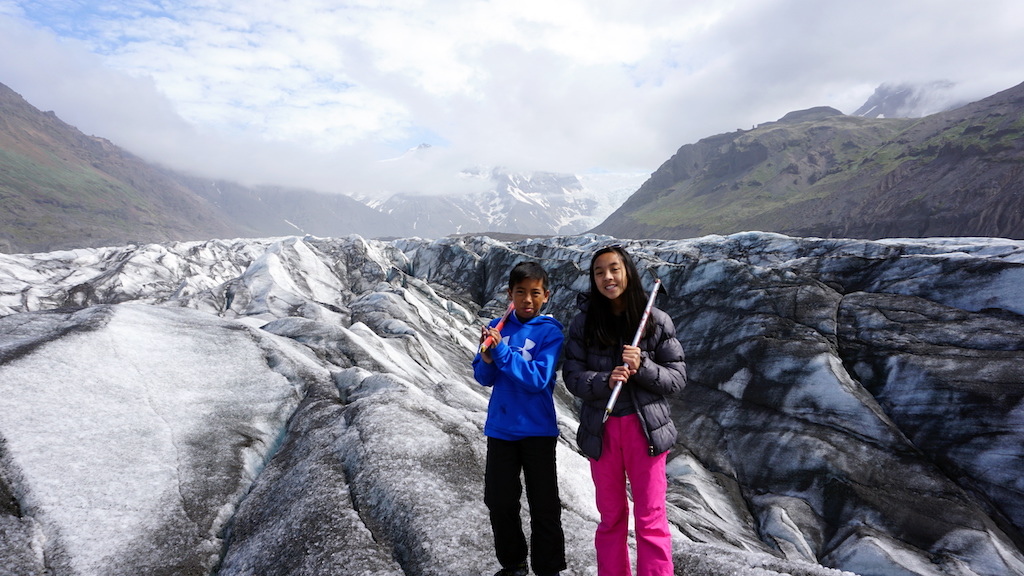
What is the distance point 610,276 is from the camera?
4812 mm

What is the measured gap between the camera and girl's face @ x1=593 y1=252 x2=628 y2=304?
4.82 meters

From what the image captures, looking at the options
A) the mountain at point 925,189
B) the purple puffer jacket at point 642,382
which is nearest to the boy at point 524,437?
the purple puffer jacket at point 642,382

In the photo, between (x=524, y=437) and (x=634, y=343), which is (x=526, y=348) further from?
(x=634, y=343)

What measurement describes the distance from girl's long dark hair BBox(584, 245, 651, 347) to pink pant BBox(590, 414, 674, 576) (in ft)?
2.89

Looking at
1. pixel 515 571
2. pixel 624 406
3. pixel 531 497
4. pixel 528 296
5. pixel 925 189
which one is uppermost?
pixel 925 189

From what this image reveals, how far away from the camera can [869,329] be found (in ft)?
83.2

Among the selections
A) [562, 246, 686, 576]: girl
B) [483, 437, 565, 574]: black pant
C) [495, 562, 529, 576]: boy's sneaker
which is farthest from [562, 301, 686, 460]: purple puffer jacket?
[495, 562, 529, 576]: boy's sneaker

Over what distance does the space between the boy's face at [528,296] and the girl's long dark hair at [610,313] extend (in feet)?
1.94

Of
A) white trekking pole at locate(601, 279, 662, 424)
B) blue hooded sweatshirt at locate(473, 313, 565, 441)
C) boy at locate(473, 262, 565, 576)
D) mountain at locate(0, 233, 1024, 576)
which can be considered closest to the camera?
white trekking pole at locate(601, 279, 662, 424)

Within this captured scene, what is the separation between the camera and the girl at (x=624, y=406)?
4.59 m

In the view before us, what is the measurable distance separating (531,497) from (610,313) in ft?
7.46

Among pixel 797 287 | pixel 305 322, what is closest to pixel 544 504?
pixel 305 322

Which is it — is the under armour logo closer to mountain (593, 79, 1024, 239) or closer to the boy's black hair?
the boy's black hair

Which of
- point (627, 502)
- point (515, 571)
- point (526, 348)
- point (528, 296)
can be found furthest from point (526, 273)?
point (515, 571)
